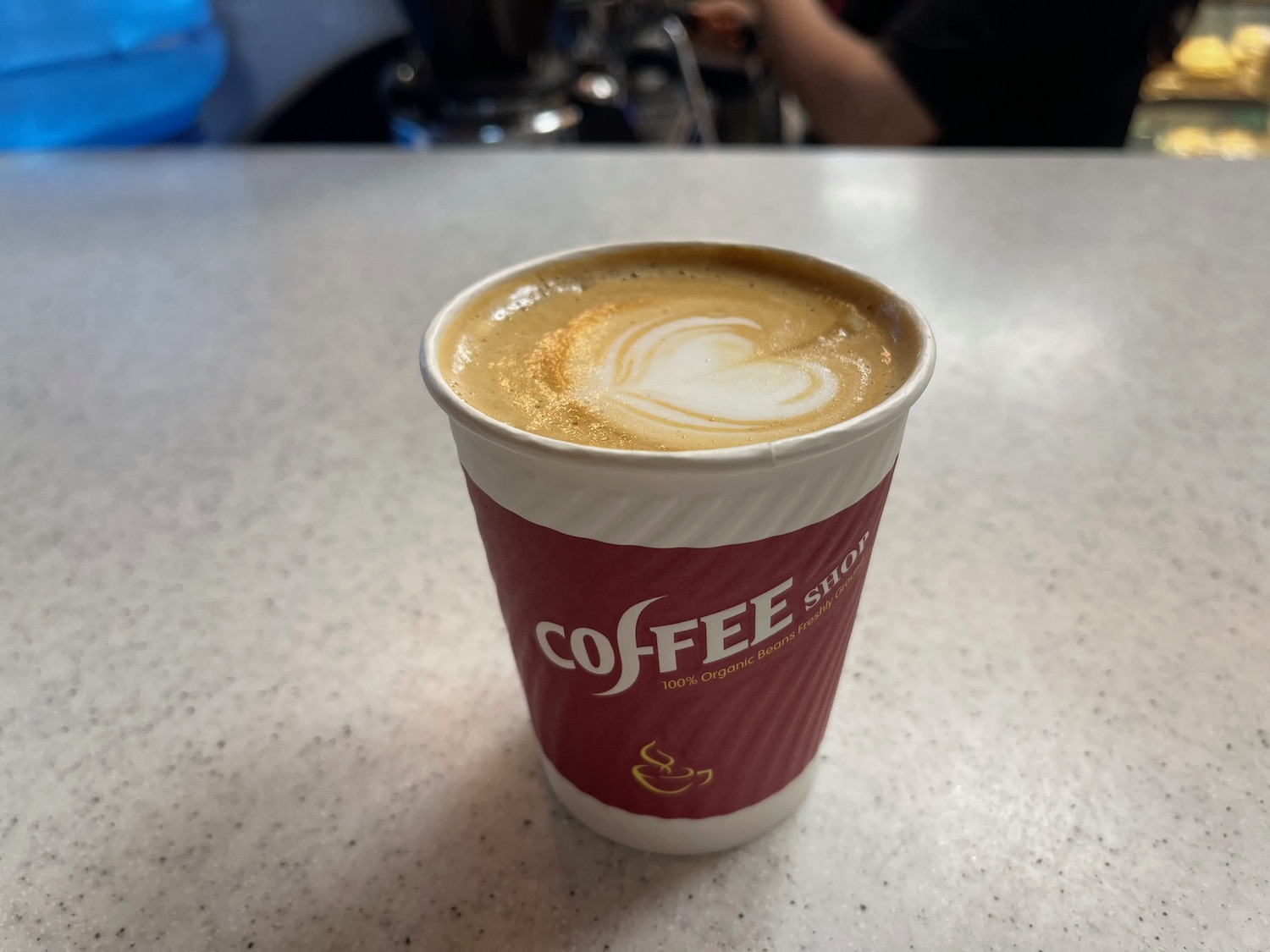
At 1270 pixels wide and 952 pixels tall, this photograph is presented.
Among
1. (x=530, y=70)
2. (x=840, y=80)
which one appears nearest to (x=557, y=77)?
(x=530, y=70)

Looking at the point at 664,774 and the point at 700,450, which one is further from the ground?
the point at 700,450

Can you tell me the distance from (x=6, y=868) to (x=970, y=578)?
59 centimetres

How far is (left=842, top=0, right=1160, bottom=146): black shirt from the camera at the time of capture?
1.39 metres

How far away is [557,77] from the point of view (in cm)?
150

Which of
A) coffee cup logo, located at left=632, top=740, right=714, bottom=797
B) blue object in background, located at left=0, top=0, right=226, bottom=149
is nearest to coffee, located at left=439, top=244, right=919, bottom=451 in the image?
coffee cup logo, located at left=632, top=740, right=714, bottom=797

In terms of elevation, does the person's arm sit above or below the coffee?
below

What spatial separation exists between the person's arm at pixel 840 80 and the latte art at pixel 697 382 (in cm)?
137

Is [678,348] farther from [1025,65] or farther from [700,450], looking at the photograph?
[1025,65]

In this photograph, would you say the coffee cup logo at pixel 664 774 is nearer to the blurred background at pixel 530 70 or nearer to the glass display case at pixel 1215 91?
the blurred background at pixel 530 70

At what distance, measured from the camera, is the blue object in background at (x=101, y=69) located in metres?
1.33

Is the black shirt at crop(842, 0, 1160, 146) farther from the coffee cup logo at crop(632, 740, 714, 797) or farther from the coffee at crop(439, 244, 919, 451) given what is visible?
the coffee cup logo at crop(632, 740, 714, 797)

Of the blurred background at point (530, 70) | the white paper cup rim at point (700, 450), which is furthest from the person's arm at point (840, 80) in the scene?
the white paper cup rim at point (700, 450)

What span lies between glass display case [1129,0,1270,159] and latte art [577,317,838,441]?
9.32ft

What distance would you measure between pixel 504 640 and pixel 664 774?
0.19 metres
